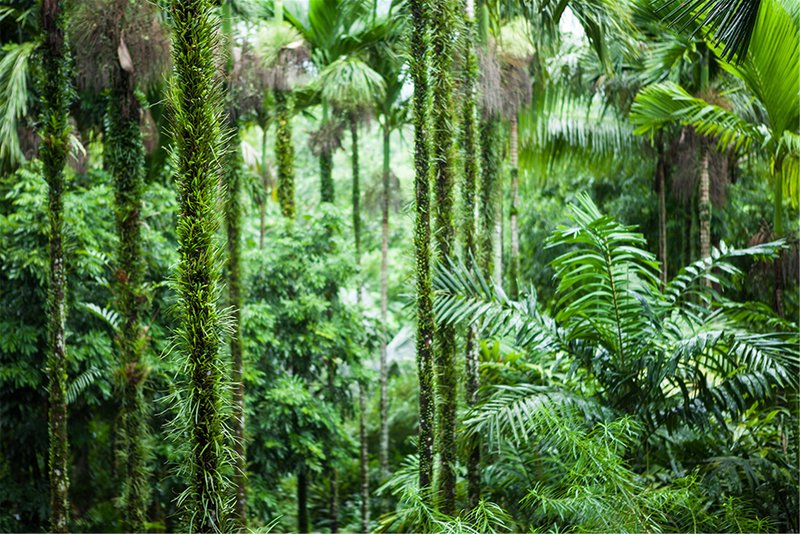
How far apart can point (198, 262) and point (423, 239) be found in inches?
82.2

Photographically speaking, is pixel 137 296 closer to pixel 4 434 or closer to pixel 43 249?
pixel 43 249

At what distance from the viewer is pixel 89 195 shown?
30.3ft

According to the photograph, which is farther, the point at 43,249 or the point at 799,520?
the point at 43,249

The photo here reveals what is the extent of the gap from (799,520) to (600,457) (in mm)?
2234

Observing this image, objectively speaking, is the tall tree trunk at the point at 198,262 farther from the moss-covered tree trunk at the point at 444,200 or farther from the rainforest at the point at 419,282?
the moss-covered tree trunk at the point at 444,200

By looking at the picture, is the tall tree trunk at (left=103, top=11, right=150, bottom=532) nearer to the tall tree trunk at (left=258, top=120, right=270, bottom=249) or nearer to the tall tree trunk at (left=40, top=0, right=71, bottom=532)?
the tall tree trunk at (left=40, top=0, right=71, bottom=532)

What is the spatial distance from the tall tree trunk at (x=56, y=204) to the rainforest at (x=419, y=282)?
0.09 ft

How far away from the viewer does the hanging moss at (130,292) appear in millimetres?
6609

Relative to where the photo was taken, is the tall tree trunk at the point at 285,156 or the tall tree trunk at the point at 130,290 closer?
the tall tree trunk at the point at 130,290

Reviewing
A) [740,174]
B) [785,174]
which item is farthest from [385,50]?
[740,174]

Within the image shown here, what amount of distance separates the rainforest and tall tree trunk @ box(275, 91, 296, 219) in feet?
0.20

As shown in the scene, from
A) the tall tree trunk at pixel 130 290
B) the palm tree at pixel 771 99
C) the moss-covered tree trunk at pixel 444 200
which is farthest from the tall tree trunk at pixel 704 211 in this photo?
the tall tree trunk at pixel 130 290

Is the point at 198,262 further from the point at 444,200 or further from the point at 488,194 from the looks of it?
the point at 488,194

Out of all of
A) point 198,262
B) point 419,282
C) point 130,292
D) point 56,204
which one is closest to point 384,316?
point 130,292
